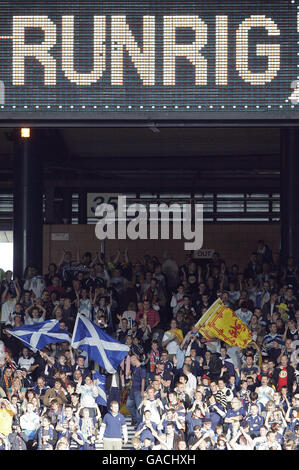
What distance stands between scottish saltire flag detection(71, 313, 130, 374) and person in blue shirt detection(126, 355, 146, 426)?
35cm

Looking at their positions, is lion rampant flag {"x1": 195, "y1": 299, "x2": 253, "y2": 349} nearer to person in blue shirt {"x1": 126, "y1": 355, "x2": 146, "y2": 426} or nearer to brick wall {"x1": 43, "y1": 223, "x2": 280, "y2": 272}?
person in blue shirt {"x1": 126, "y1": 355, "x2": 146, "y2": 426}

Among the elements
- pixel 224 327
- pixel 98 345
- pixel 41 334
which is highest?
pixel 224 327

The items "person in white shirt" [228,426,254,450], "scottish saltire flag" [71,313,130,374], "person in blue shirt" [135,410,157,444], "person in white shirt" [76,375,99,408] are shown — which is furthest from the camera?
"scottish saltire flag" [71,313,130,374]

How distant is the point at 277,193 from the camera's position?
28.1 m

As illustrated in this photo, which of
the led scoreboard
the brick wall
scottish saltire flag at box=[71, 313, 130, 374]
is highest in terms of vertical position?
the led scoreboard

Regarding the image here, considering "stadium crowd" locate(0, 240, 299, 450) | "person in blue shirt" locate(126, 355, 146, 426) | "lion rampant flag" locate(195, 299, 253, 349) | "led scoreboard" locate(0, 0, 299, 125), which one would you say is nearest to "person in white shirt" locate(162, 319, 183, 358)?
"stadium crowd" locate(0, 240, 299, 450)

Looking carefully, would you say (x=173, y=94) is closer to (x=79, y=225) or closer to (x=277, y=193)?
(x=79, y=225)

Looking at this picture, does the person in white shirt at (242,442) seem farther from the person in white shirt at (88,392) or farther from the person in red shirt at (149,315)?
the person in red shirt at (149,315)

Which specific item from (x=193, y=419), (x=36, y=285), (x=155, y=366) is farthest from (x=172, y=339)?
(x=36, y=285)

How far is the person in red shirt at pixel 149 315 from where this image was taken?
1875 centimetres

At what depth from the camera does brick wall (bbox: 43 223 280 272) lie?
85.0ft

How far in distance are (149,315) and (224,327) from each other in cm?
178

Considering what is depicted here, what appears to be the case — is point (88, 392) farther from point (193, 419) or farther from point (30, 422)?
point (193, 419)

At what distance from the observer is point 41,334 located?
1773cm
